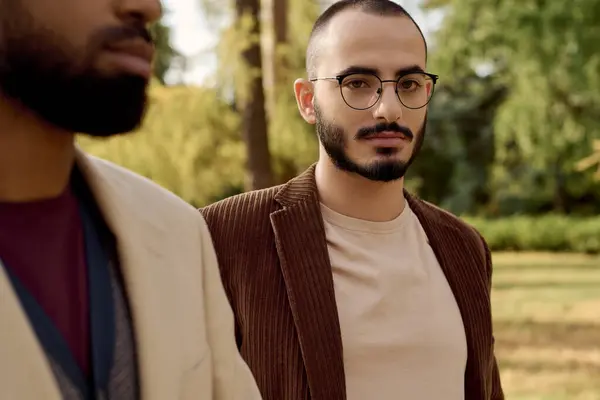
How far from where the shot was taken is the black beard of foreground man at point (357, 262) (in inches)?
83.7

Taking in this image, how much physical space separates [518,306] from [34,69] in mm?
12819

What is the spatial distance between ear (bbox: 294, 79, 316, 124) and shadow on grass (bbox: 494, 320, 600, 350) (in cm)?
795

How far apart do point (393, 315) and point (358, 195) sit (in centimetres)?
34

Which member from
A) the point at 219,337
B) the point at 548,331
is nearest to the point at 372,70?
the point at 219,337

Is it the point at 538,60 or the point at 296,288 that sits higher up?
the point at 538,60

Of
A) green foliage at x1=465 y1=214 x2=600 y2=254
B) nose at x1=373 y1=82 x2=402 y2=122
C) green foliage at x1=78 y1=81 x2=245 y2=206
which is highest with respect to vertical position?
nose at x1=373 y1=82 x2=402 y2=122

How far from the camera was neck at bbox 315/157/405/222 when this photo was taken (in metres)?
2.26

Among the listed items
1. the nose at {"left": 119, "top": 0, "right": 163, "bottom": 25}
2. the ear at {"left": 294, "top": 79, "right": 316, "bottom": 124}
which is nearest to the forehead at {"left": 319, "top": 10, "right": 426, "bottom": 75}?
the ear at {"left": 294, "top": 79, "right": 316, "bottom": 124}

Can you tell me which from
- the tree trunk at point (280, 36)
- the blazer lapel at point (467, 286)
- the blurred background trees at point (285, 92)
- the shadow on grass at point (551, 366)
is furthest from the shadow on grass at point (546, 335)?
the blazer lapel at point (467, 286)

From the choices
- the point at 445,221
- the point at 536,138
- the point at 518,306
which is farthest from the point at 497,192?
the point at 445,221

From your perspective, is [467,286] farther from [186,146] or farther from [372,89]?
[186,146]

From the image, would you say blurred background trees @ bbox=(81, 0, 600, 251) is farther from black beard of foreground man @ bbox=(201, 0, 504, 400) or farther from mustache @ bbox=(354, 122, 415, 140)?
mustache @ bbox=(354, 122, 415, 140)

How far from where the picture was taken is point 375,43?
2.20 m

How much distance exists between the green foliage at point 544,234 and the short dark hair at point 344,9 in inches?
847
